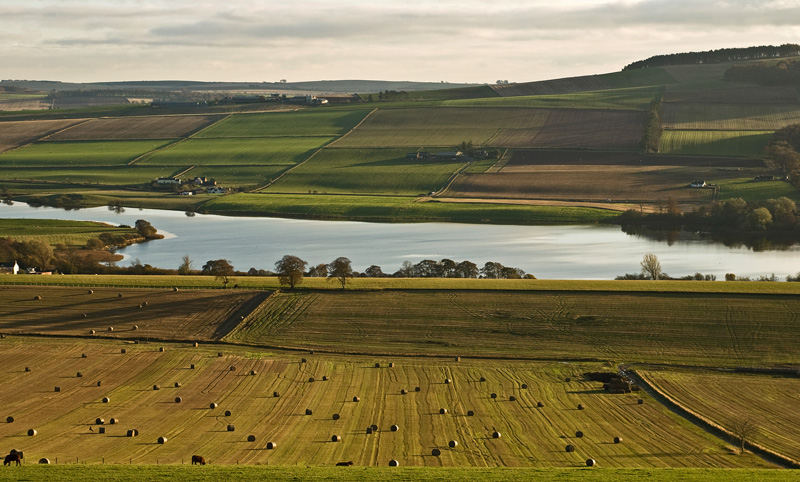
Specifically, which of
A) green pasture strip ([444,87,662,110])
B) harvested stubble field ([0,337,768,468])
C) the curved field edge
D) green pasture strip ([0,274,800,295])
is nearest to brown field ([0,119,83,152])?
green pasture strip ([444,87,662,110])

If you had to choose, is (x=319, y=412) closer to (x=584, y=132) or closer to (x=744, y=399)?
(x=744, y=399)

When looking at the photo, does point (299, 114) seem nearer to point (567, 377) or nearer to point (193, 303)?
point (193, 303)

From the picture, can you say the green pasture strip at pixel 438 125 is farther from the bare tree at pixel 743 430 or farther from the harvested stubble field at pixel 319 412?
the bare tree at pixel 743 430

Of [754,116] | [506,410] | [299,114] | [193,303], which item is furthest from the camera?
[299,114]

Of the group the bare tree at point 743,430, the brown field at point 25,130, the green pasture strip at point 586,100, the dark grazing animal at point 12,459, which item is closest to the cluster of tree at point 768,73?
the green pasture strip at point 586,100

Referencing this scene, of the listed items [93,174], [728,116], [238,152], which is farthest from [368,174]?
[728,116]

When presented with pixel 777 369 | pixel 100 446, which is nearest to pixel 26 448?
pixel 100 446

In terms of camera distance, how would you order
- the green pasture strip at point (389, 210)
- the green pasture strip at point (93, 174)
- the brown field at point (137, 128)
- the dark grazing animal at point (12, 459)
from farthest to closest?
the brown field at point (137, 128), the green pasture strip at point (93, 174), the green pasture strip at point (389, 210), the dark grazing animal at point (12, 459)
